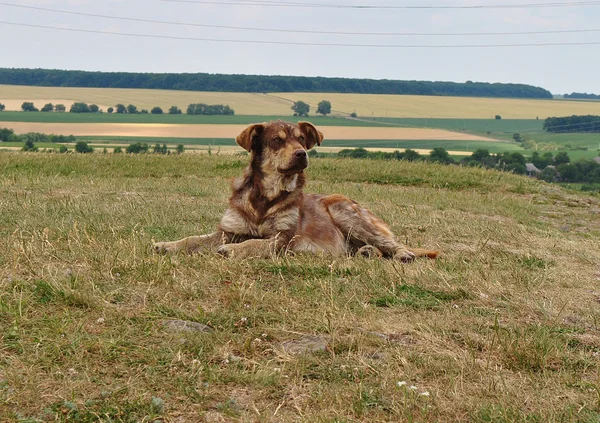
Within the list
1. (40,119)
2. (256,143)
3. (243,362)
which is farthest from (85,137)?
(243,362)

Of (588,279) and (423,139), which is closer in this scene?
(588,279)

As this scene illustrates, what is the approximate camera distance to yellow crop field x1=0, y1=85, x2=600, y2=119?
2579 inches

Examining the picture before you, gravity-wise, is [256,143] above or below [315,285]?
above

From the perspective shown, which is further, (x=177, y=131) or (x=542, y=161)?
(x=177, y=131)

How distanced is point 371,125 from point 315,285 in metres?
55.3

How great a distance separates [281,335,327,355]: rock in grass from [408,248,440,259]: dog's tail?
350cm

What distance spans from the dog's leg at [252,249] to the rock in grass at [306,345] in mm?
2384

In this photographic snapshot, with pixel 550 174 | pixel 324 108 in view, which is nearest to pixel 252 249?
pixel 550 174

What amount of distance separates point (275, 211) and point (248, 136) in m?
0.87

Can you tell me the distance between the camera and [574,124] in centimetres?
7675

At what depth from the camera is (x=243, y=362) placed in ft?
15.3

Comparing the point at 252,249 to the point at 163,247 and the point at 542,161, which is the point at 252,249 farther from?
the point at 542,161

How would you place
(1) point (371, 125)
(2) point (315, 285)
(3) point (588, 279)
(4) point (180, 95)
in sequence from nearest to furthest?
(2) point (315, 285), (3) point (588, 279), (1) point (371, 125), (4) point (180, 95)

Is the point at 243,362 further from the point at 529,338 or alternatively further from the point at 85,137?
the point at 85,137
